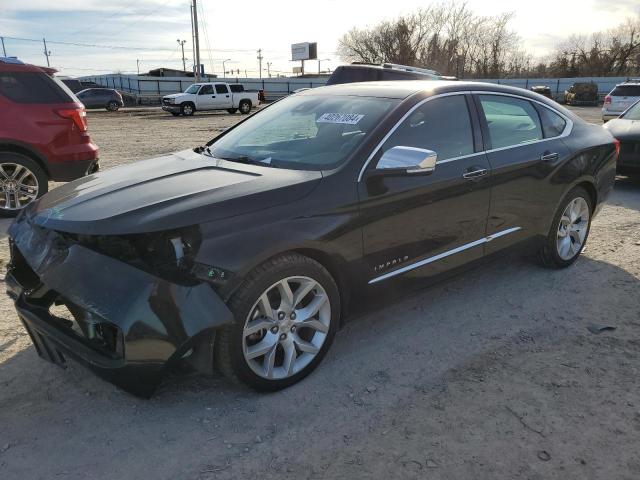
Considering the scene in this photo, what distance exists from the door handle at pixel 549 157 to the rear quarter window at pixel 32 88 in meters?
5.64

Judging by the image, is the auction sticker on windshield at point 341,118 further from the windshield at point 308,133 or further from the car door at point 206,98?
the car door at point 206,98

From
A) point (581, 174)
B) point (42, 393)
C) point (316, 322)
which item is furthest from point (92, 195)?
point (581, 174)

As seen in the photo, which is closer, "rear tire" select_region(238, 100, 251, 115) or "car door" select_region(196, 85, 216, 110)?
"car door" select_region(196, 85, 216, 110)

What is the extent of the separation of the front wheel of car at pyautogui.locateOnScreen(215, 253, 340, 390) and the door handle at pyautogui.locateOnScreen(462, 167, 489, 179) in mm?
1342

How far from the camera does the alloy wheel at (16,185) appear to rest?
6582 millimetres

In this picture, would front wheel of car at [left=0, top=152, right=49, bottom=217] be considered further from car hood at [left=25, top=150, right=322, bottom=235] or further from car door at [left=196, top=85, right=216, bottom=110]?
car door at [left=196, top=85, right=216, bottom=110]

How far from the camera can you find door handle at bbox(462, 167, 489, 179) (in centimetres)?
371

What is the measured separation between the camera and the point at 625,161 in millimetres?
8250

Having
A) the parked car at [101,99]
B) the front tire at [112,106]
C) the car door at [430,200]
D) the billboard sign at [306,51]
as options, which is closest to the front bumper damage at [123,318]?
the car door at [430,200]

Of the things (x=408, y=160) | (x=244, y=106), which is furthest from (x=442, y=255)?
(x=244, y=106)

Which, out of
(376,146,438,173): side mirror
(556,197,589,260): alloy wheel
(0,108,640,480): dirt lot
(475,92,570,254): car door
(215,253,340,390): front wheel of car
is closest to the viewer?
(0,108,640,480): dirt lot

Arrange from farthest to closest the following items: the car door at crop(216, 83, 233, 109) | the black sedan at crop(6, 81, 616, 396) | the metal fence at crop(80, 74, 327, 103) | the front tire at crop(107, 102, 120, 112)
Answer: the metal fence at crop(80, 74, 327, 103)
the front tire at crop(107, 102, 120, 112)
the car door at crop(216, 83, 233, 109)
the black sedan at crop(6, 81, 616, 396)

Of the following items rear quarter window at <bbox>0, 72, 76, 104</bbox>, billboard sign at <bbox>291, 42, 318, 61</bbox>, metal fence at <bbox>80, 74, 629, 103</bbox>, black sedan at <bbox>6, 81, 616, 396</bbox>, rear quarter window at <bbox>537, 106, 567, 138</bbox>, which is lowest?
black sedan at <bbox>6, 81, 616, 396</bbox>

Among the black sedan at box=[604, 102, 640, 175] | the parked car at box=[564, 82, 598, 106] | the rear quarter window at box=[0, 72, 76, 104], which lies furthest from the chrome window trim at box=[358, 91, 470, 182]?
the parked car at box=[564, 82, 598, 106]
